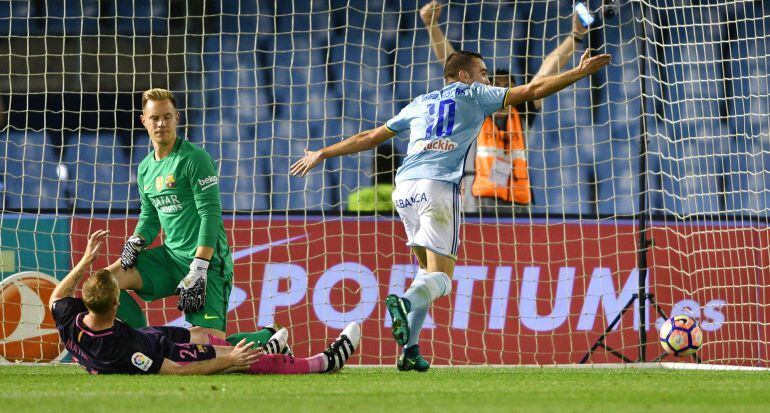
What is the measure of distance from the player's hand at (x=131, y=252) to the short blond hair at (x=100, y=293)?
2.82 feet

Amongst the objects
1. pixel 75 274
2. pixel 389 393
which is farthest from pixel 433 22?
pixel 389 393

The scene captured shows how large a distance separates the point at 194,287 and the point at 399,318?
1.22m

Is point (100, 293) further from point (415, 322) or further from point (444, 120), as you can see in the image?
point (444, 120)

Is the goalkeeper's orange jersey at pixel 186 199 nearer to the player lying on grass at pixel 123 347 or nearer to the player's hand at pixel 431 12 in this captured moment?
the player lying on grass at pixel 123 347

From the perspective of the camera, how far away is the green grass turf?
4.10m

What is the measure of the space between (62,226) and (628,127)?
601cm

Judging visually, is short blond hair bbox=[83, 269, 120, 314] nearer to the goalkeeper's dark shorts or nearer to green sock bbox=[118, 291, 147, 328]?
the goalkeeper's dark shorts

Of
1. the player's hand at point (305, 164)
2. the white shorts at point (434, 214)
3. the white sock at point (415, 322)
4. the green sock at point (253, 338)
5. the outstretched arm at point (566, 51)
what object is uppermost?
the outstretched arm at point (566, 51)

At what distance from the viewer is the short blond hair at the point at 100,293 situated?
5.26m

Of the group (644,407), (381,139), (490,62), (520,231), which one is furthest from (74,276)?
(490,62)

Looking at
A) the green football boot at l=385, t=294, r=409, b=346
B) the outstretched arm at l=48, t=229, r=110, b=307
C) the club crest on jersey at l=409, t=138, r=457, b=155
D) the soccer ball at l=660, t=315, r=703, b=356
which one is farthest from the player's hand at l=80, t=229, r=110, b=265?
the soccer ball at l=660, t=315, r=703, b=356

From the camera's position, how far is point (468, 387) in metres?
5.02

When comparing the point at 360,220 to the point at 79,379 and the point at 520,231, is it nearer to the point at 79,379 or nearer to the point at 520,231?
the point at 520,231

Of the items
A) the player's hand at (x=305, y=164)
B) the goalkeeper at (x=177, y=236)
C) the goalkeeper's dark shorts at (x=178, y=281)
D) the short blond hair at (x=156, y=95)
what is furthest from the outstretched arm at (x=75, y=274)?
the player's hand at (x=305, y=164)
